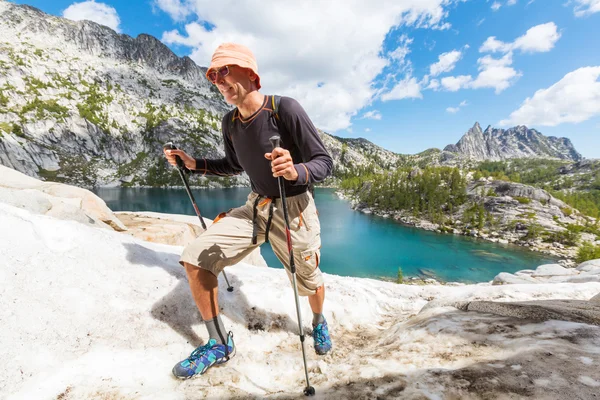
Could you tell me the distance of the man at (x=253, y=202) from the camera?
10.7ft

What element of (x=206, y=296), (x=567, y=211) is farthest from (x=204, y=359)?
(x=567, y=211)

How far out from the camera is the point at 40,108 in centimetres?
15512

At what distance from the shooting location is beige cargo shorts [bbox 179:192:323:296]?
3361 mm

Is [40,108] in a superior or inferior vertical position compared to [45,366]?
superior

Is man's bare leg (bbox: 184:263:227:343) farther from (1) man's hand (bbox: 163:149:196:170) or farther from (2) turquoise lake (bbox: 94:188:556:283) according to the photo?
(2) turquoise lake (bbox: 94:188:556:283)

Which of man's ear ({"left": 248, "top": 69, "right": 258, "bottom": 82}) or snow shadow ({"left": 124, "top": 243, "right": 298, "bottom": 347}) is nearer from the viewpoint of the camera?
man's ear ({"left": 248, "top": 69, "right": 258, "bottom": 82})

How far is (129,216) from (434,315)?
48.6 feet

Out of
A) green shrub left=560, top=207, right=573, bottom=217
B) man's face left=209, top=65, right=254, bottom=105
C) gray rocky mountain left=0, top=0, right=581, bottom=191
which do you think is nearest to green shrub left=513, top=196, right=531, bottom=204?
green shrub left=560, top=207, right=573, bottom=217

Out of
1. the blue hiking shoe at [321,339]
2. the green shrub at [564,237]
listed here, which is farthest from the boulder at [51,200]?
the green shrub at [564,237]

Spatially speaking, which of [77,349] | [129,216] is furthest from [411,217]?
[77,349]

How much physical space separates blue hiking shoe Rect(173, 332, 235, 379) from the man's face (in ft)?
10.6

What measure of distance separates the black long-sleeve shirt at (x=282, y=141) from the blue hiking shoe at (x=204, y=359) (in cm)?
216

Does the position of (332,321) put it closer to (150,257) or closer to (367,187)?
(150,257)

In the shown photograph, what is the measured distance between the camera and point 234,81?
131 inches
